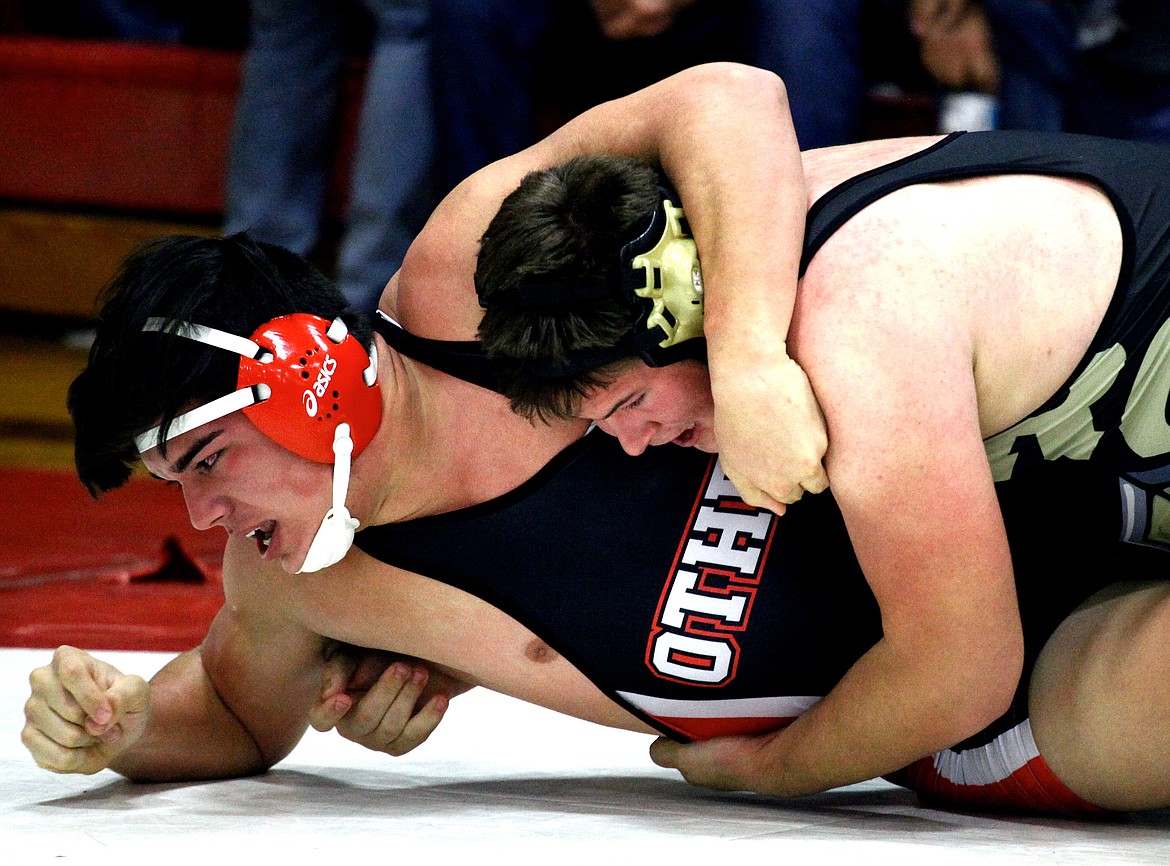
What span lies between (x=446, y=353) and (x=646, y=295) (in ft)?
1.41

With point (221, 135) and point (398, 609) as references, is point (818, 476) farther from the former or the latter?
point (221, 135)

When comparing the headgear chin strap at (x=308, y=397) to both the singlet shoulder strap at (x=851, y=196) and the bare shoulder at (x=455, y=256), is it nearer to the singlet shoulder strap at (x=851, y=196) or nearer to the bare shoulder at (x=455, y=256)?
the bare shoulder at (x=455, y=256)

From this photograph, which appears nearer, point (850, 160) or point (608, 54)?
point (850, 160)

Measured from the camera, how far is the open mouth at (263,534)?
201cm

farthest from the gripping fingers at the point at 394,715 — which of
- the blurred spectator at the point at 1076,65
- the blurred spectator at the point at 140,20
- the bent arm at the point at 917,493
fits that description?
the blurred spectator at the point at 140,20

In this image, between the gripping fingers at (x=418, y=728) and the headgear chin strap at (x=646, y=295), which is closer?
the headgear chin strap at (x=646, y=295)

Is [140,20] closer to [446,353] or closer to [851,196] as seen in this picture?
[446,353]

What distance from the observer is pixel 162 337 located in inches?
74.6

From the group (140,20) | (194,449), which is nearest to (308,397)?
(194,449)

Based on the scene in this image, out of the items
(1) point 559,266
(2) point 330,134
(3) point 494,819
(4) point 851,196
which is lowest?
(3) point 494,819

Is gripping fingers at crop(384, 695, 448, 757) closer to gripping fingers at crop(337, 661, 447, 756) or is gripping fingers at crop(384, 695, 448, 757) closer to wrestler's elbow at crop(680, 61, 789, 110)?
gripping fingers at crop(337, 661, 447, 756)

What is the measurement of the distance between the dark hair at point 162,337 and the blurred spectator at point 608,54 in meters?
2.05

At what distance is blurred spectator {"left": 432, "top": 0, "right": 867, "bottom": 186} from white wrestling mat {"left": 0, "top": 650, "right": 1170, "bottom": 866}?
198 cm

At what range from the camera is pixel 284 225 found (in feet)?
15.4
